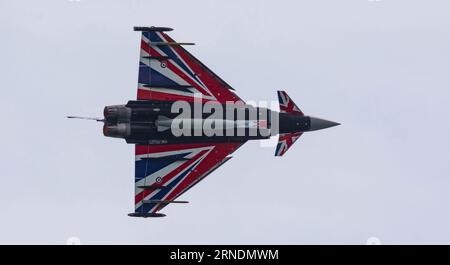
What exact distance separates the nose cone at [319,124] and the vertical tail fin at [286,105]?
83 centimetres

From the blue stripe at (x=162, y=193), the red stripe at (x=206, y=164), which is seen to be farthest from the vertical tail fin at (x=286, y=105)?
the blue stripe at (x=162, y=193)

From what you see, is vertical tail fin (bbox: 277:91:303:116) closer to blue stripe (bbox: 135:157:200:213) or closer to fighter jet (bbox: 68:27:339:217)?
fighter jet (bbox: 68:27:339:217)

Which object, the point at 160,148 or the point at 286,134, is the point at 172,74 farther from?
the point at 286,134

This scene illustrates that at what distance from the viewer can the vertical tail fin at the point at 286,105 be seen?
68.9 m

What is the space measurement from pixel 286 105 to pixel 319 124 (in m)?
2.16

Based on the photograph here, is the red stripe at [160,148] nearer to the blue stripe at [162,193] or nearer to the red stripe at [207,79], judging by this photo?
the blue stripe at [162,193]

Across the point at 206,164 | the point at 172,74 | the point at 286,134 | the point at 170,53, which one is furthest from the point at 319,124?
the point at 170,53

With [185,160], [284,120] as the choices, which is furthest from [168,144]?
[284,120]

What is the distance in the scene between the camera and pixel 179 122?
67.8m

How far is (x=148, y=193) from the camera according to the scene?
69.1m

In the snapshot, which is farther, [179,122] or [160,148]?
[160,148]

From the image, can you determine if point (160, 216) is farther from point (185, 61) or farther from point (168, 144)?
point (185, 61)

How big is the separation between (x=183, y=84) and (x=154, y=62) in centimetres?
203

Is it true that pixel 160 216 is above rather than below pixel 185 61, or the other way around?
below
